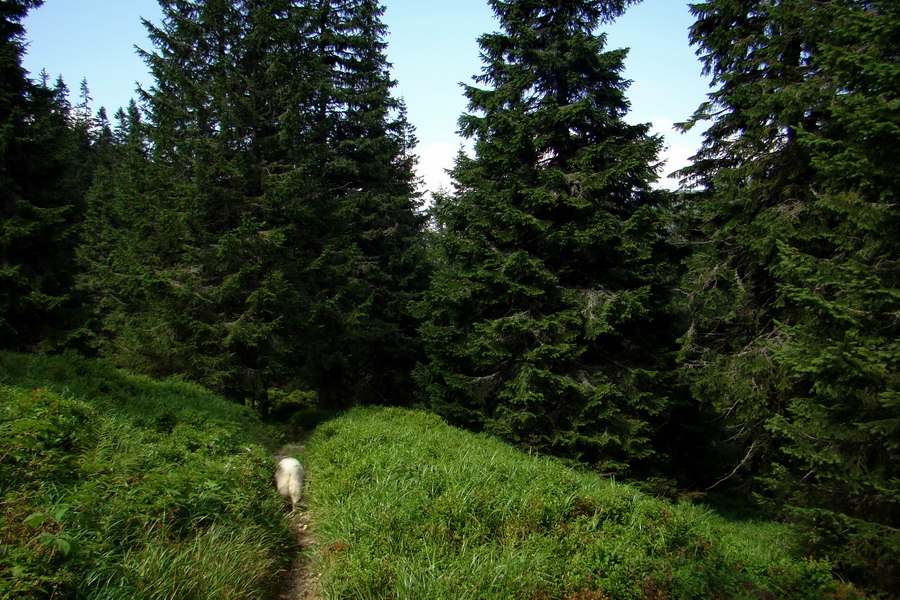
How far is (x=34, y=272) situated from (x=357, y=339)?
9.81m

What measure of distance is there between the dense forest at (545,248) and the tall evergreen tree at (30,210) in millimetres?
80

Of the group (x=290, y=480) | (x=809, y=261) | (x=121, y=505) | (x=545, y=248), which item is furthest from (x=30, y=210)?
(x=809, y=261)

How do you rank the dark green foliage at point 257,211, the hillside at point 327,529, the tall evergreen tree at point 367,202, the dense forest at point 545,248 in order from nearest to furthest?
the hillside at point 327,529
the dense forest at point 545,248
the dark green foliage at point 257,211
the tall evergreen tree at point 367,202

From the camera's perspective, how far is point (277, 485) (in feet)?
22.8

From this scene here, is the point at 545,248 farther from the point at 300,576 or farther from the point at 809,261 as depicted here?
the point at 300,576

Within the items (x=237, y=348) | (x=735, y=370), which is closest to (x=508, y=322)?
(x=735, y=370)

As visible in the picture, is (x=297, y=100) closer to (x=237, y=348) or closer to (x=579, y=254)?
(x=237, y=348)

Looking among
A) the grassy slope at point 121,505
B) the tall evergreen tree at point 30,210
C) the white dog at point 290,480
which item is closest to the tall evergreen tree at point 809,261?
the grassy slope at point 121,505

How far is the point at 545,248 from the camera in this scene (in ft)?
35.3

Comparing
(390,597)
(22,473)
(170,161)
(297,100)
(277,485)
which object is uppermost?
(297,100)

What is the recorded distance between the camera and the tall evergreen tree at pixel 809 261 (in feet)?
16.2

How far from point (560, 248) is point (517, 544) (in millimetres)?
7140

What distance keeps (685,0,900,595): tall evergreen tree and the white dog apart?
6.72 meters

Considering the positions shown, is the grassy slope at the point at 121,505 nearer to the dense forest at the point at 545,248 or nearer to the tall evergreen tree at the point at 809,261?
the dense forest at the point at 545,248
